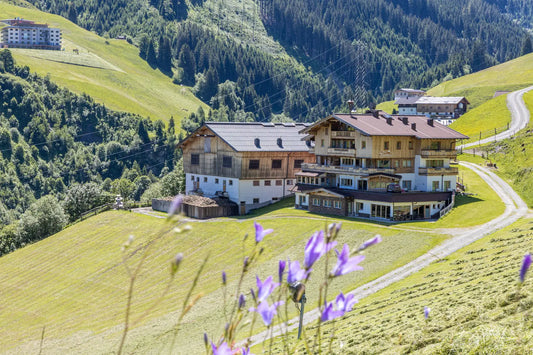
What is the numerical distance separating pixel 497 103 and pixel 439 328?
408ft

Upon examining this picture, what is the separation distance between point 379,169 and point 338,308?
69948 mm

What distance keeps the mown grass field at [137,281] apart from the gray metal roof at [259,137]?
1376 cm

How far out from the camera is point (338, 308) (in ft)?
14.5

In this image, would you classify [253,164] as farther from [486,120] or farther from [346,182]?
[486,120]

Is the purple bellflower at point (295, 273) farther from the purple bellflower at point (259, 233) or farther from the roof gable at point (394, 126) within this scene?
the roof gable at point (394, 126)

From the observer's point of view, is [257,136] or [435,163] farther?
[257,136]

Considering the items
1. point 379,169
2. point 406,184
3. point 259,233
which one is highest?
point 259,233

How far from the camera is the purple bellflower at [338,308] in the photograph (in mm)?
4301

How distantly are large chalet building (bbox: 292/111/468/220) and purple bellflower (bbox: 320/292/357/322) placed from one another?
208ft

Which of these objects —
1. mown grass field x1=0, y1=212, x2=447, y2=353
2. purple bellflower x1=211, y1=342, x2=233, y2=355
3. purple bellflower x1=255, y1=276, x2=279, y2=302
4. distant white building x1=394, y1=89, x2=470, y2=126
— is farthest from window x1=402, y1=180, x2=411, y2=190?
distant white building x1=394, y1=89, x2=470, y2=126

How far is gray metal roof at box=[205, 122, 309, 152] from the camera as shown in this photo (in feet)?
278

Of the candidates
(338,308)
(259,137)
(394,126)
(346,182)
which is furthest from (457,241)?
(338,308)

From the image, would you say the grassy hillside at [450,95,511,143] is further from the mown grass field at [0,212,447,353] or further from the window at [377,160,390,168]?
the mown grass field at [0,212,447,353]

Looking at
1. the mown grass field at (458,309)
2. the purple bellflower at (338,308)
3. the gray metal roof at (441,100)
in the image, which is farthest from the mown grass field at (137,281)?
the gray metal roof at (441,100)
